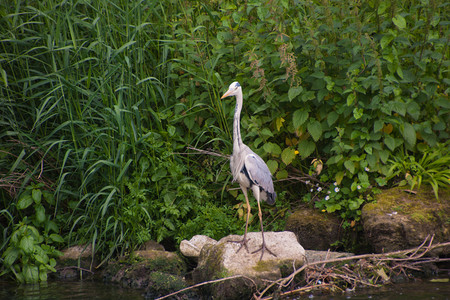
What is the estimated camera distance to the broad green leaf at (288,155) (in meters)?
5.27

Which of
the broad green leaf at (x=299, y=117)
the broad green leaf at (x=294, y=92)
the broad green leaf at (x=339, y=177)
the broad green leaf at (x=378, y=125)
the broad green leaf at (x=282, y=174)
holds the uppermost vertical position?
the broad green leaf at (x=294, y=92)

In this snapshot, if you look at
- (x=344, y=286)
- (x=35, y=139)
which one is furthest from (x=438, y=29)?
(x=35, y=139)

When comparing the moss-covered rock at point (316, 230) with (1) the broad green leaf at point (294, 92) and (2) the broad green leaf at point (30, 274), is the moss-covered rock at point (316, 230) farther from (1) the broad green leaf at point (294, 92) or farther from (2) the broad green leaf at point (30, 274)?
(2) the broad green leaf at point (30, 274)

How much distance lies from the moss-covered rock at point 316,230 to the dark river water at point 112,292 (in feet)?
3.23

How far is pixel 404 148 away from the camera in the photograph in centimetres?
536

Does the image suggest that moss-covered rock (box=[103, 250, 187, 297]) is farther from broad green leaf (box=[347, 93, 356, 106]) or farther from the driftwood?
broad green leaf (box=[347, 93, 356, 106])

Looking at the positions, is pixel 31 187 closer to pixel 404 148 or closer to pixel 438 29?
pixel 404 148

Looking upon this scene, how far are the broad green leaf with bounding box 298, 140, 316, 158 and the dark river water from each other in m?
1.62

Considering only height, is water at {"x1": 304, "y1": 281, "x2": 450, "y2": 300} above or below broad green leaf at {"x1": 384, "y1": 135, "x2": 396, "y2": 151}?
below

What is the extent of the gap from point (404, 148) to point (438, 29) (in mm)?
1340

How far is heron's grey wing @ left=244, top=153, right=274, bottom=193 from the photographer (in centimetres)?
446

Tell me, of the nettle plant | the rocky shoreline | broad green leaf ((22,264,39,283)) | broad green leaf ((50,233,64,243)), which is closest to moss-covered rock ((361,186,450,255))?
the rocky shoreline

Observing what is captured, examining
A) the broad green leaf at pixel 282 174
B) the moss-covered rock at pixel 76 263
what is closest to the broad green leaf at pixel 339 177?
the broad green leaf at pixel 282 174

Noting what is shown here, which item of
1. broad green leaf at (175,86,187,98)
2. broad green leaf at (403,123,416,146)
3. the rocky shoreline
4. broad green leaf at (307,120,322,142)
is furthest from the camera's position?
broad green leaf at (175,86,187,98)
